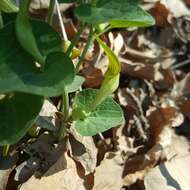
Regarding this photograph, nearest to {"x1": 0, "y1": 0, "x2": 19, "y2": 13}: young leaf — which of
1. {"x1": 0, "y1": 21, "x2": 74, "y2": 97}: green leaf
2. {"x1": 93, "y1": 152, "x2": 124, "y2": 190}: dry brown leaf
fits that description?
{"x1": 0, "y1": 21, "x2": 74, "y2": 97}: green leaf

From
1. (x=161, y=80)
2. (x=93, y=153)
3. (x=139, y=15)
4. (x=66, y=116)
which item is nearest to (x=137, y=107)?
(x=161, y=80)

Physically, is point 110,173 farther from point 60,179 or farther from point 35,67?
point 35,67

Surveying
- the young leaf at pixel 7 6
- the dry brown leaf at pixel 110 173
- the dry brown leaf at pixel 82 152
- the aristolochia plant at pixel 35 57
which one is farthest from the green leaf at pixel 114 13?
the dry brown leaf at pixel 110 173

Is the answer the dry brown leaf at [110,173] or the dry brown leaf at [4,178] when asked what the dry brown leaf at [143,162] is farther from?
the dry brown leaf at [4,178]

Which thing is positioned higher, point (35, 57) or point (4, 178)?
point (35, 57)

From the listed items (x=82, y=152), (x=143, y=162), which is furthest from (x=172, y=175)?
(x=82, y=152)

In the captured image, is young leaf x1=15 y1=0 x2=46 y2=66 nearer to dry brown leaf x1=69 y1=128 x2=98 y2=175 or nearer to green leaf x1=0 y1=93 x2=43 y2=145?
green leaf x1=0 y1=93 x2=43 y2=145

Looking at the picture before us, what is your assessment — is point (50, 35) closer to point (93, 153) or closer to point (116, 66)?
point (116, 66)
